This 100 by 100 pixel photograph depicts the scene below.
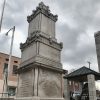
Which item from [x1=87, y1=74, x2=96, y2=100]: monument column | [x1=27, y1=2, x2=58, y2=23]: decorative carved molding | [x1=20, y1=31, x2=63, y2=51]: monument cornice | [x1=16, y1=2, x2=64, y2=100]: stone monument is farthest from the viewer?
[x1=27, y1=2, x2=58, y2=23]: decorative carved molding

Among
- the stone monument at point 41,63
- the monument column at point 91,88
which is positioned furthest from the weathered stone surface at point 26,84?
the monument column at point 91,88

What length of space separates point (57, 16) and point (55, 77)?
6966mm

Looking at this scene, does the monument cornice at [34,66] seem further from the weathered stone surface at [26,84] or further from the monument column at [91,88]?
the monument column at [91,88]

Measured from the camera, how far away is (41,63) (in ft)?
36.6

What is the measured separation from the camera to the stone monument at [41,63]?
1084cm

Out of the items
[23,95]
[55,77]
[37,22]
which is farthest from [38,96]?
[37,22]

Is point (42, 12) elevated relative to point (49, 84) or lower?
elevated

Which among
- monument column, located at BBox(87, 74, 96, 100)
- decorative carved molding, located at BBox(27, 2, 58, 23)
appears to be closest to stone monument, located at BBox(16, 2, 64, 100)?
decorative carved molding, located at BBox(27, 2, 58, 23)

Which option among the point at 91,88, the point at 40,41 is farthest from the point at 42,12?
the point at 91,88

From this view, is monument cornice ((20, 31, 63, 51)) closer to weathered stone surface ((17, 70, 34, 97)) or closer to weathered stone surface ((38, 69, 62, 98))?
weathered stone surface ((38, 69, 62, 98))

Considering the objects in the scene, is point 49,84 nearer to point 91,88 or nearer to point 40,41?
point 91,88

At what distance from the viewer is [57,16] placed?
1538cm

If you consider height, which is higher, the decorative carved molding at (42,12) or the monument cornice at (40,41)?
the decorative carved molding at (42,12)

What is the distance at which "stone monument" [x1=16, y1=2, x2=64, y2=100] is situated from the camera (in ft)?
35.6
